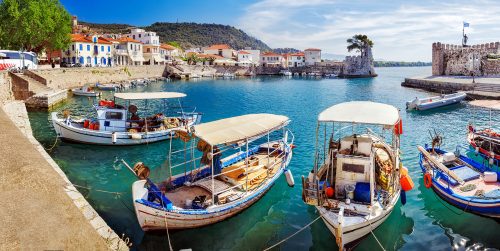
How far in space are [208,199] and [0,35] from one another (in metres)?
41.6

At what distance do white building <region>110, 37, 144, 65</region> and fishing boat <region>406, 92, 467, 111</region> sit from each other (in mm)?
60089

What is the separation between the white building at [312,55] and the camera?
113188 millimetres

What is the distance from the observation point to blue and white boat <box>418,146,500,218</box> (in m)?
10.9

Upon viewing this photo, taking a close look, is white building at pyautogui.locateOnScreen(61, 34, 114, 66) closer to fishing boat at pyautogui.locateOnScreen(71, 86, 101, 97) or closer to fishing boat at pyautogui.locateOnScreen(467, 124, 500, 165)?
fishing boat at pyautogui.locateOnScreen(71, 86, 101, 97)

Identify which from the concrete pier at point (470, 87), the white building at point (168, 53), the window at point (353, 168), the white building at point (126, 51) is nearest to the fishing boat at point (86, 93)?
the white building at point (126, 51)

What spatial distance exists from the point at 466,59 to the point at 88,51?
208 feet

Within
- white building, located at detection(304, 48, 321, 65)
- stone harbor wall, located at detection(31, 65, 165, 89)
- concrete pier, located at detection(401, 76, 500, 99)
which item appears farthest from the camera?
white building, located at detection(304, 48, 321, 65)

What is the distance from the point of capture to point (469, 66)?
5469 centimetres

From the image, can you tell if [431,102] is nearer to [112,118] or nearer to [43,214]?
[112,118]

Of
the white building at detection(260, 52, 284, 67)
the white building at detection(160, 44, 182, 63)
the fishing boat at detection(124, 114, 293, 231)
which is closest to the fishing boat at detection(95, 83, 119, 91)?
the white building at detection(160, 44, 182, 63)

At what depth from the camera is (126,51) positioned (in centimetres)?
7762

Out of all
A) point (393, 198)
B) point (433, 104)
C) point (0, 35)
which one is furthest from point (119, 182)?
point (0, 35)

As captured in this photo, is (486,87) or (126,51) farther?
(126,51)

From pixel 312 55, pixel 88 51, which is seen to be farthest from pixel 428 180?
pixel 312 55
